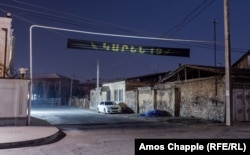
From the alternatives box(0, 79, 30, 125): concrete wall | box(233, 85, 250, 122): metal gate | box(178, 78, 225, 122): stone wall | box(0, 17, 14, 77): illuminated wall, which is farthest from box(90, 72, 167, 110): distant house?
box(0, 79, 30, 125): concrete wall

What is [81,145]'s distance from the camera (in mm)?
14055

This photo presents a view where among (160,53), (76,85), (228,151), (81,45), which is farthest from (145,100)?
(76,85)

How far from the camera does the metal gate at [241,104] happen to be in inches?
1061

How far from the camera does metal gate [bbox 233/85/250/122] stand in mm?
26938

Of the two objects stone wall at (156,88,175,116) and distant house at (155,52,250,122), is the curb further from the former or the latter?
stone wall at (156,88,175,116)

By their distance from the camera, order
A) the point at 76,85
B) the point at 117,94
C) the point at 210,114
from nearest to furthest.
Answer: the point at 210,114, the point at 117,94, the point at 76,85

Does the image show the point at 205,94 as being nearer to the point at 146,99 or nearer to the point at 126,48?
the point at 126,48

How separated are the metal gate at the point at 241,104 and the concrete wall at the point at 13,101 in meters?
15.2

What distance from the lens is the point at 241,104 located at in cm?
2722

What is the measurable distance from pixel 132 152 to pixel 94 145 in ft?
7.91

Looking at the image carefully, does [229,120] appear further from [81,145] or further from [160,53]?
[81,145]

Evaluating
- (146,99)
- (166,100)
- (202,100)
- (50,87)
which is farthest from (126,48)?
(50,87)

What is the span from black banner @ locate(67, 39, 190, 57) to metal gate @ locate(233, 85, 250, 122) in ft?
16.1

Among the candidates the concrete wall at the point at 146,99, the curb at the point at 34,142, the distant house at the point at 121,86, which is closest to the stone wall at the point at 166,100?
the concrete wall at the point at 146,99
